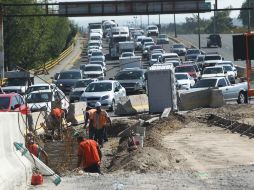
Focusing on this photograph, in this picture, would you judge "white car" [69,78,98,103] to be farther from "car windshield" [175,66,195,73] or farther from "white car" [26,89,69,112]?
"car windshield" [175,66,195,73]

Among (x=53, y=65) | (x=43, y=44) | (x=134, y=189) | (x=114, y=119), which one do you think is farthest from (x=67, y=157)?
(x=53, y=65)

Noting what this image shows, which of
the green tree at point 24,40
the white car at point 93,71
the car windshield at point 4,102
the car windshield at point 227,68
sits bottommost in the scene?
the white car at point 93,71

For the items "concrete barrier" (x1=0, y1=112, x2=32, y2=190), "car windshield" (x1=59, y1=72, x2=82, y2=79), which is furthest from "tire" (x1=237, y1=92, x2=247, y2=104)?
"concrete barrier" (x1=0, y1=112, x2=32, y2=190)

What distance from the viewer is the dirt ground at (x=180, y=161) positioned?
15.4 meters

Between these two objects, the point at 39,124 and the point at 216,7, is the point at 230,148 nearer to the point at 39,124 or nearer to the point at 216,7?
the point at 39,124

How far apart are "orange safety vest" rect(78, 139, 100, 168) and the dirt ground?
0.51 meters

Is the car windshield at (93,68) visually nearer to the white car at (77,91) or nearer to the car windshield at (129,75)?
the car windshield at (129,75)

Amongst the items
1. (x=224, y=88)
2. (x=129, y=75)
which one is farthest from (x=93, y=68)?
(x=224, y=88)

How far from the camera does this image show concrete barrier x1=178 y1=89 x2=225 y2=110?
38.1 m

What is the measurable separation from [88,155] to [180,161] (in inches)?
135

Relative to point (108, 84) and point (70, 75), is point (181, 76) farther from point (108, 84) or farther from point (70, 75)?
point (108, 84)

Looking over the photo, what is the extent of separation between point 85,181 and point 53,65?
238 ft

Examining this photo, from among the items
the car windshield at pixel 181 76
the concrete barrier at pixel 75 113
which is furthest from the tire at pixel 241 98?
the car windshield at pixel 181 76

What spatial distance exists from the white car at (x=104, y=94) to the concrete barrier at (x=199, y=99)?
3.31m
